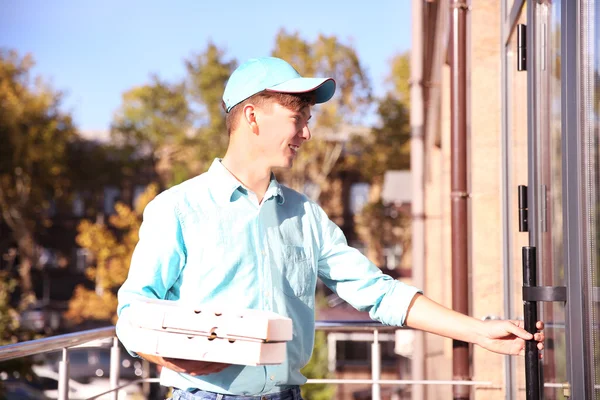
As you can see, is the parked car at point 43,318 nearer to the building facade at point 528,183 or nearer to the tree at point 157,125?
the tree at point 157,125

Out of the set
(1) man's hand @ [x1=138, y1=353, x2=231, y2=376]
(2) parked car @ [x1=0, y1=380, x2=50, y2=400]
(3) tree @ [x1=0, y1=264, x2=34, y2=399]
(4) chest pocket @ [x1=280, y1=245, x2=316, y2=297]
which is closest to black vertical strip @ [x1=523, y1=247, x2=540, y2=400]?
(4) chest pocket @ [x1=280, y1=245, x2=316, y2=297]

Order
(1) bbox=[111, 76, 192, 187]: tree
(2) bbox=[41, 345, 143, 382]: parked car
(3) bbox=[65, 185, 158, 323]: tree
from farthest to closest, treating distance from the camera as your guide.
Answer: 1. (1) bbox=[111, 76, 192, 187]: tree
2. (3) bbox=[65, 185, 158, 323]: tree
3. (2) bbox=[41, 345, 143, 382]: parked car

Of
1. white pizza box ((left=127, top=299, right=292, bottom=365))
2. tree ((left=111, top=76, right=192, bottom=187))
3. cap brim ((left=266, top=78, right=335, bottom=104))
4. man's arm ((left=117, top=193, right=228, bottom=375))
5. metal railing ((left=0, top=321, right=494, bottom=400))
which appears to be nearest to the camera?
white pizza box ((left=127, top=299, right=292, bottom=365))

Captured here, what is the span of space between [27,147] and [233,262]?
27.6 m

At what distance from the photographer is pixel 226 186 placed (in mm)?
1685

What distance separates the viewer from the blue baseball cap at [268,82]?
1642 millimetres

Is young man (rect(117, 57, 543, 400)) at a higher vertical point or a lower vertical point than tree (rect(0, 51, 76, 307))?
lower

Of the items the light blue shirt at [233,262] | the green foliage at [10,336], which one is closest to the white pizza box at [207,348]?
the light blue shirt at [233,262]

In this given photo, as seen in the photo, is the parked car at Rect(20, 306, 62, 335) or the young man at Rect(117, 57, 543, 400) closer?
the young man at Rect(117, 57, 543, 400)

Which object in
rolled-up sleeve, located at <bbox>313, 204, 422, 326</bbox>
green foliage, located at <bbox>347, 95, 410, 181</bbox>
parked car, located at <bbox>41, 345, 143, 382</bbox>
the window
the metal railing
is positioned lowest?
parked car, located at <bbox>41, 345, 143, 382</bbox>

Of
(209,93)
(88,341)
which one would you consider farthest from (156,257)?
(209,93)

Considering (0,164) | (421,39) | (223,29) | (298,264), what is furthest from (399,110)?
(298,264)

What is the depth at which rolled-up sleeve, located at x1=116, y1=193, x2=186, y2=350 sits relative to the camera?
1509 mm

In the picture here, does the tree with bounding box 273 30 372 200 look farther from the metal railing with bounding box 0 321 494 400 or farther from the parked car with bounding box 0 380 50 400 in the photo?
the metal railing with bounding box 0 321 494 400
